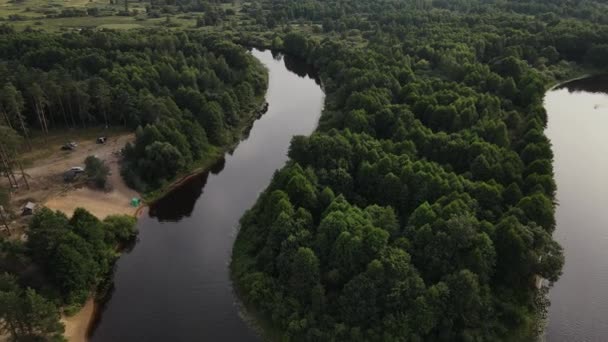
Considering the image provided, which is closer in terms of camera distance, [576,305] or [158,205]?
[576,305]

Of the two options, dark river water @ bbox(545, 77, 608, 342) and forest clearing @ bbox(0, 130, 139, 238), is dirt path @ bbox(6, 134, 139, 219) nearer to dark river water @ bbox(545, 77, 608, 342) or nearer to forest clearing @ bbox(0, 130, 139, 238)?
forest clearing @ bbox(0, 130, 139, 238)

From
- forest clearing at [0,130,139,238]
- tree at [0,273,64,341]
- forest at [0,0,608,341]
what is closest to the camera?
tree at [0,273,64,341]

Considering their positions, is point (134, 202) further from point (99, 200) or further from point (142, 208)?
point (99, 200)

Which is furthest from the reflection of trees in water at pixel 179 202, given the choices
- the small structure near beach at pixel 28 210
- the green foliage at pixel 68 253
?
the small structure near beach at pixel 28 210

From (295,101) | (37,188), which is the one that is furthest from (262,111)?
(37,188)

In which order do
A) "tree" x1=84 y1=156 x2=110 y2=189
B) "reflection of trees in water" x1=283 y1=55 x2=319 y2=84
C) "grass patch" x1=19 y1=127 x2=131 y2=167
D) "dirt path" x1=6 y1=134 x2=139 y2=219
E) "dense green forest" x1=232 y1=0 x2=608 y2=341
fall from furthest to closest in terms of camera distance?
"reflection of trees in water" x1=283 y1=55 x2=319 y2=84, "grass patch" x1=19 y1=127 x2=131 y2=167, "tree" x1=84 y1=156 x2=110 y2=189, "dirt path" x1=6 y1=134 x2=139 y2=219, "dense green forest" x1=232 y1=0 x2=608 y2=341

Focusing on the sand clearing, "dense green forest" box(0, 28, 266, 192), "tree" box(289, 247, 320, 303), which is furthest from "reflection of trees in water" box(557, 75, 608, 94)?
the sand clearing

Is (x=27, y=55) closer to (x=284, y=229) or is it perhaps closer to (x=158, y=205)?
(x=158, y=205)
